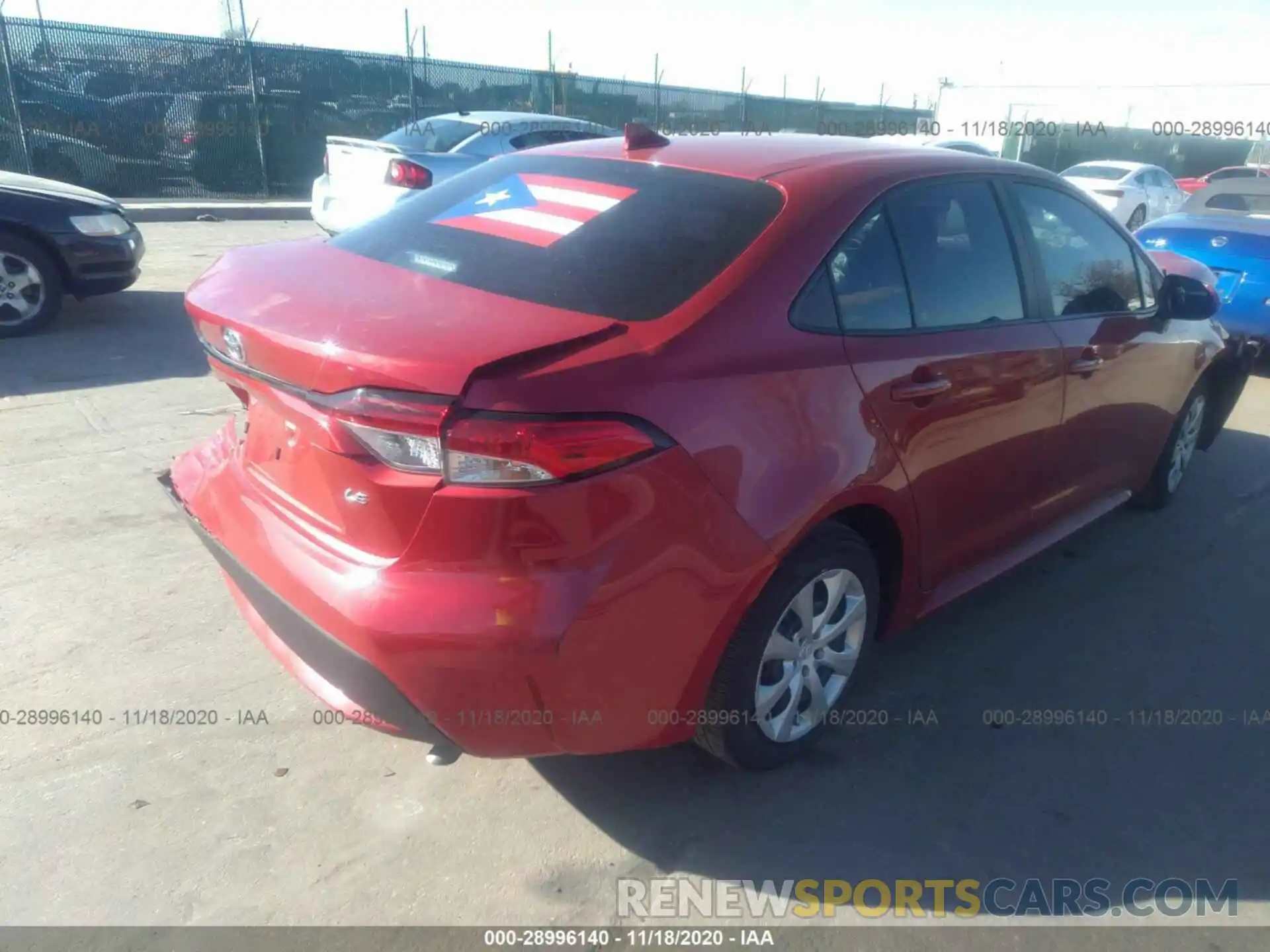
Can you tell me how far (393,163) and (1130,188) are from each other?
43.7 feet

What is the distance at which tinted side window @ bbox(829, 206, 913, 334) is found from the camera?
2691mm

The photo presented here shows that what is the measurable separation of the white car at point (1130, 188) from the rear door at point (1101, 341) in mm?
13745

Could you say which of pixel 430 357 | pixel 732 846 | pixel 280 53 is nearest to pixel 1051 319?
pixel 732 846

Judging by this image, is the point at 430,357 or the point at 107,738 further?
the point at 107,738

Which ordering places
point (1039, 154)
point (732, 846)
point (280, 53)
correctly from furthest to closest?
point (1039, 154) → point (280, 53) → point (732, 846)

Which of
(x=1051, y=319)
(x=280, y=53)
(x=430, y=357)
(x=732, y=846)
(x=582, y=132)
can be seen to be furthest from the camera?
(x=280, y=53)

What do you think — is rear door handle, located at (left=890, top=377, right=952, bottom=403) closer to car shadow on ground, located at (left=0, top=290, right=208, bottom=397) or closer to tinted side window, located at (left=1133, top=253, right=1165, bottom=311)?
tinted side window, located at (left=1133, top=253, right=1165, bottom=311)

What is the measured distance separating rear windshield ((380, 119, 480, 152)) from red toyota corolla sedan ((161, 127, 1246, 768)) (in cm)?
772

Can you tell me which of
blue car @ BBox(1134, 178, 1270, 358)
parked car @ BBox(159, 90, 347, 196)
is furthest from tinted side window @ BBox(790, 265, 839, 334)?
parked car @ BBox(159, 90, 347, 196)

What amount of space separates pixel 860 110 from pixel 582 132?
20343 millimetres

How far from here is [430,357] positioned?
2.08 metres

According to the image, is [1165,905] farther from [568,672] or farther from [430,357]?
[430,357]

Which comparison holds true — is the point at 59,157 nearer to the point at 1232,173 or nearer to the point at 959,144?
the point at 959,144

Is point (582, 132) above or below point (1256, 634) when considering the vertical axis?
above
